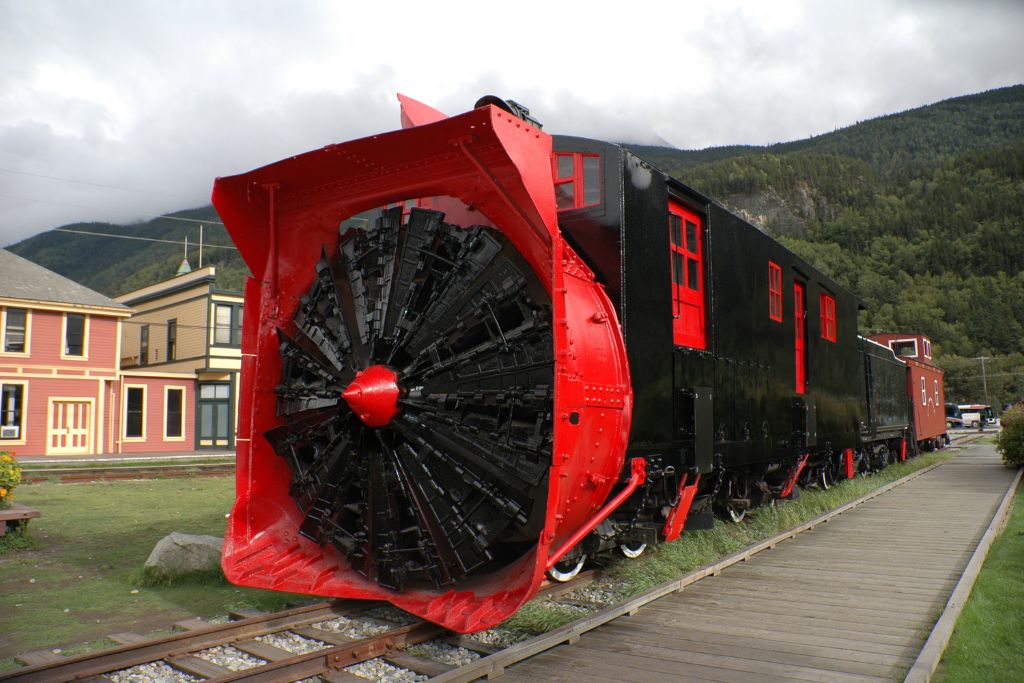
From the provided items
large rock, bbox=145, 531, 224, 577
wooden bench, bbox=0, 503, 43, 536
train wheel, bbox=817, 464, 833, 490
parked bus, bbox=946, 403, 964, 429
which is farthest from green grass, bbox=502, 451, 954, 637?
parked bus, bbox=946, 403, 964, 429

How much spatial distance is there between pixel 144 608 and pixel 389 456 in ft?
9.48

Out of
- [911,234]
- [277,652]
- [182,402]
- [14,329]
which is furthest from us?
[911,234]

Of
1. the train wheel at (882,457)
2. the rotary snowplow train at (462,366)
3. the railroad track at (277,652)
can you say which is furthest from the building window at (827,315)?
the railroad track at (277,652)

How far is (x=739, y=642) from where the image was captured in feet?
16.0

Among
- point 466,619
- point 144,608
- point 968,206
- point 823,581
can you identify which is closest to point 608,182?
point 466,619

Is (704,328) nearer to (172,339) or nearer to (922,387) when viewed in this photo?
(922,387)

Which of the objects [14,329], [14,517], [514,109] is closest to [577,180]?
[514,109]

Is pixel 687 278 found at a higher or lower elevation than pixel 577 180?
lower

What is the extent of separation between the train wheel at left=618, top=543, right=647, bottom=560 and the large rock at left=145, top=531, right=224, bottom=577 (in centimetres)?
374

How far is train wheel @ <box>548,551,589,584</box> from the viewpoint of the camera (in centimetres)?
598

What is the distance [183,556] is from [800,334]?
26.6 ft

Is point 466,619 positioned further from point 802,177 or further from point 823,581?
point 802,177

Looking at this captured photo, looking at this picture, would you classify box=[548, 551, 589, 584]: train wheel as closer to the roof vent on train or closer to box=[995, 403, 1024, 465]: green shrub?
the roof vent on train

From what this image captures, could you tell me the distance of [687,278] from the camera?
267 inches
